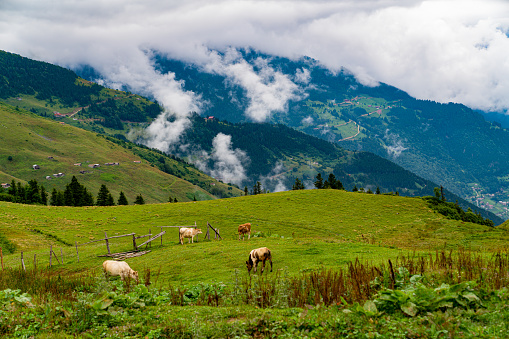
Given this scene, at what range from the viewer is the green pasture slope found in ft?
77.6

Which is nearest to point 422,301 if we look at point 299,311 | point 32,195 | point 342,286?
point 342,286

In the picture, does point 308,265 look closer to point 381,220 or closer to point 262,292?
point 262,292

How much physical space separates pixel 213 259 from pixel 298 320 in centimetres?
1557

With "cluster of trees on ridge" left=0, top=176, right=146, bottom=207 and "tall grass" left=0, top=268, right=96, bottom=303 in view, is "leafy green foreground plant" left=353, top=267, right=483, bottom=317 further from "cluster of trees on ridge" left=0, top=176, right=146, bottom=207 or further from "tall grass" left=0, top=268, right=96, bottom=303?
"cluster of trees on ridge" left=0, top=176, right=146, bottom=207

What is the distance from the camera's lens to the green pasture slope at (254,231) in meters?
23.6

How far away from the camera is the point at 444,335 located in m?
8.05

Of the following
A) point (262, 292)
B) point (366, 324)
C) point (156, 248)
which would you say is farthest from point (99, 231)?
point (366, 324)

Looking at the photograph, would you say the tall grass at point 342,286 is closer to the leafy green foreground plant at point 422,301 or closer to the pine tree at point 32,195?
the leafy green foreground plant at point 422,301

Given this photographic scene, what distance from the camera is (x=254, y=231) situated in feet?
162

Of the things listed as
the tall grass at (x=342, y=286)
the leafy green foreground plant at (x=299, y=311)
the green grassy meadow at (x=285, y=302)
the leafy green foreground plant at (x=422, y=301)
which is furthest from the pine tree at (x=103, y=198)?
the leafy green foreground plant at (x=422, y=301)

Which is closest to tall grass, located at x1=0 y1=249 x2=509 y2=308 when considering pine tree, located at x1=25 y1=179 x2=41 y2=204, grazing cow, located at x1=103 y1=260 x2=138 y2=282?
grazing cow, located at x1=103 y1=260 x2=138 y2=282


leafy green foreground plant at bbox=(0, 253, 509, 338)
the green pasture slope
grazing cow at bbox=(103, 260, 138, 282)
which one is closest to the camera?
leafy green foreground plant at bbox=(0, 253, 509, 338)

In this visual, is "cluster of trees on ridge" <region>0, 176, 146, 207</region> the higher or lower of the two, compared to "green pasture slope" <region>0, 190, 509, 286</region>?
higher

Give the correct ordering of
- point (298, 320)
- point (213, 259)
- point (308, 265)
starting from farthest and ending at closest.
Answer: point (213, 259)
point (308, 265)
point (298, 320)
